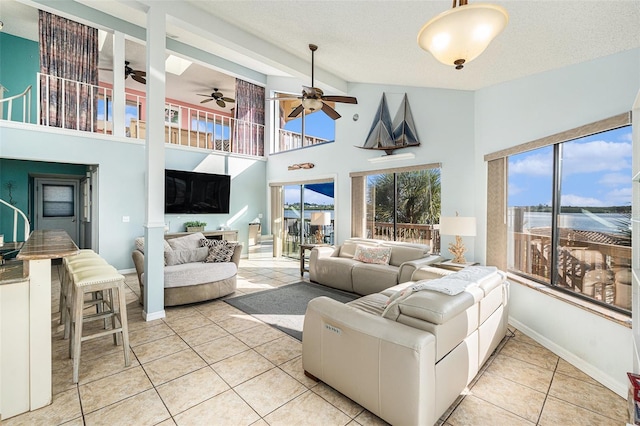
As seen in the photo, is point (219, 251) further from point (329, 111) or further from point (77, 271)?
point (329, 111)

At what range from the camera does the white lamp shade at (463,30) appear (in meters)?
1.50

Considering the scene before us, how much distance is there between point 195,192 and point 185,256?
2.65m

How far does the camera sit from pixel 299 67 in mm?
4625

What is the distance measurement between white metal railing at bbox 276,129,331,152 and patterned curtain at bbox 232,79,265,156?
0.58 m

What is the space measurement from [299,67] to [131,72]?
394 cm

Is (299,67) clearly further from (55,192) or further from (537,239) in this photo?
(55,192)

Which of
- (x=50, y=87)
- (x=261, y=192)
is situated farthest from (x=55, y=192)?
(x=261, y=192)

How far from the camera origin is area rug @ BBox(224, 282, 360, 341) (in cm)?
345

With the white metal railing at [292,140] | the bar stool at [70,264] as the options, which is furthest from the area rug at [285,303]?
the white metal railing at [292,140]

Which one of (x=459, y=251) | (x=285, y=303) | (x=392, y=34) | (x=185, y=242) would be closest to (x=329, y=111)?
(x=392, y=34)

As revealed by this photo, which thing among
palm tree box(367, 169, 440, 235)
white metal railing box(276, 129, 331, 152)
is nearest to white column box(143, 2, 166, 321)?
palm tree box(367, 169, 440, 235)

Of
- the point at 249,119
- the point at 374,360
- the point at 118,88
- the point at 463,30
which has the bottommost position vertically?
the point at 374,360

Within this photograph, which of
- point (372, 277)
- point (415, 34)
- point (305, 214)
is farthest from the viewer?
point (305, 214)

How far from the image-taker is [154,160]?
3.41m
